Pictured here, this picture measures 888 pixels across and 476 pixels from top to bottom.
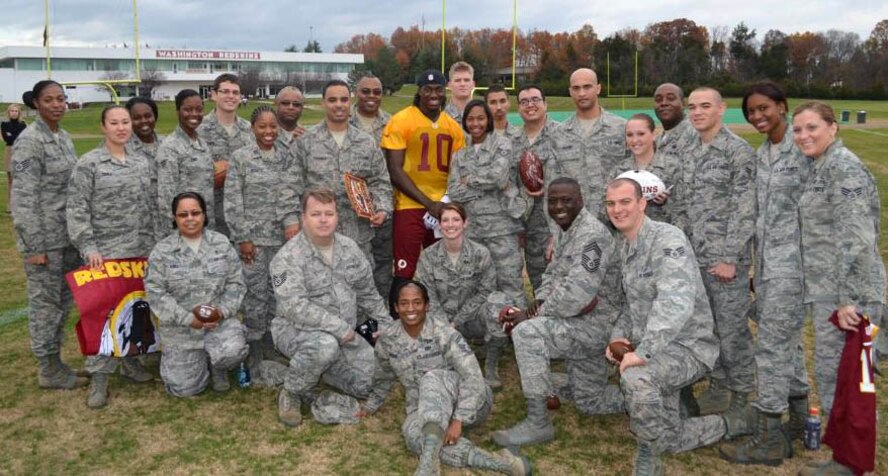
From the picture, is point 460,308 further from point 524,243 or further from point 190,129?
point 190,129

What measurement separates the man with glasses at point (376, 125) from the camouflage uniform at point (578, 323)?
215 cm

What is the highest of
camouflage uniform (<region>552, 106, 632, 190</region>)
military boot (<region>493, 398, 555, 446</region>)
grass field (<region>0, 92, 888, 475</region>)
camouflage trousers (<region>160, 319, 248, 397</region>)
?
camouflage uniform (<region>552, 106, 632, 190</region>)

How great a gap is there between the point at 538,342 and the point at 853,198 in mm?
2128

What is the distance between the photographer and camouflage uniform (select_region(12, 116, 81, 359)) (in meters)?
5.71

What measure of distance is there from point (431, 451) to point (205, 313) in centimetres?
225

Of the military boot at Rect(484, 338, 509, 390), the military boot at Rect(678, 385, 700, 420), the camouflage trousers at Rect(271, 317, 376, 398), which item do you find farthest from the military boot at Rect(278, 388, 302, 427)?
the military boot at Rect(678, 385, 700, 420)

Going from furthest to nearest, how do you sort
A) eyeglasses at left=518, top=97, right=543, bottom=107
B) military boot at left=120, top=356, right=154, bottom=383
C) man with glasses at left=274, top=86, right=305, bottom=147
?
man with glasses at left=274, top=86, right=305, bottom=147 → eyeglasses at left=518, top=97, right=543, bottom=107 → military boot at left=120, top=356, right=154, bottom=383

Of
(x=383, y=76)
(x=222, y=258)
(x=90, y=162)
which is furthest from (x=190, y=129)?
(x=383, y=76)

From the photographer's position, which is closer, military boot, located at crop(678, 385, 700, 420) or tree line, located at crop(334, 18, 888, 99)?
military boot, located at crop(678, 385, 700, 420)

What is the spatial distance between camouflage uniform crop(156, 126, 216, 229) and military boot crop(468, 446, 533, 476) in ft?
9.92

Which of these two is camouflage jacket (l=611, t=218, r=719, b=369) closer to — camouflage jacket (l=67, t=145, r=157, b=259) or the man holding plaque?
the man holding plaque

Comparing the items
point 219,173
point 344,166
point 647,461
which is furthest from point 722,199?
point 219,173

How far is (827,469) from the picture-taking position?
14.2ft

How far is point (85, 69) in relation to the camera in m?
82.0
